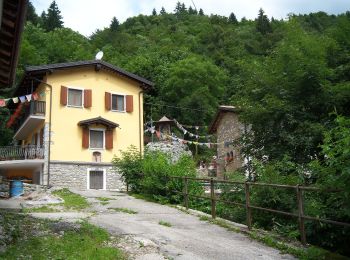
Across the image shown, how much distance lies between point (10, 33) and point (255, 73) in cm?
1090

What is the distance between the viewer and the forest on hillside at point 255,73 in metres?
11.6

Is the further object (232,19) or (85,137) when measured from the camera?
(232,19)

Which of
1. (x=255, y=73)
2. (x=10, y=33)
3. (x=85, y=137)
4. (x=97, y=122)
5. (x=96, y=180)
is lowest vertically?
(x=96, y=180)

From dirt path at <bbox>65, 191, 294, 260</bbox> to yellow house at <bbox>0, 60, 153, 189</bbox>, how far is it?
13826 millimetres

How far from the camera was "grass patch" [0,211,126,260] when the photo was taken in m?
5.98

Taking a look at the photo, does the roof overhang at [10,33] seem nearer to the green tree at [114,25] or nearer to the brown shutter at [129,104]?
the brown shutter at [129,104]

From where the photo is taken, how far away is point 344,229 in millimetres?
6938

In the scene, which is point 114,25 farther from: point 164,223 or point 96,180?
point 164,223

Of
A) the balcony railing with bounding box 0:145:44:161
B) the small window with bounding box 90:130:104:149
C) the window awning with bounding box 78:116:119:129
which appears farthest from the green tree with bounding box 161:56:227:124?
the balcony railing with bounding box 0:145:44:161

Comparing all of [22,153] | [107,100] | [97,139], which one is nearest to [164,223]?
[97,139]

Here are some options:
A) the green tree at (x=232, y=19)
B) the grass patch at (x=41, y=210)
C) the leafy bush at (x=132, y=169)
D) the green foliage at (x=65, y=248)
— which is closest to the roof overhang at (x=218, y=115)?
the leafy bush at (x=132, y=169)

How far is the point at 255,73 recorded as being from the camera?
16.0 m

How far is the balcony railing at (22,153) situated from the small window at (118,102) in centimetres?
544

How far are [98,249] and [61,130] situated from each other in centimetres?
1942
